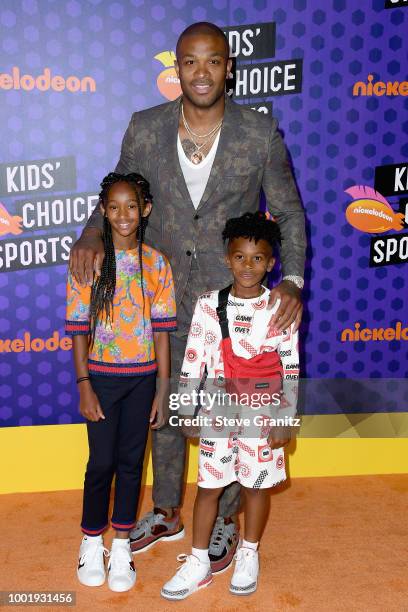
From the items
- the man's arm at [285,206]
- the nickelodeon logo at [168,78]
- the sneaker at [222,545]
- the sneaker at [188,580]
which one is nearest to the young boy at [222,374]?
the sneaker at [188,580]

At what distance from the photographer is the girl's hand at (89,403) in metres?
2.50

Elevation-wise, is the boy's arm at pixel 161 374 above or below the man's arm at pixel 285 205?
below

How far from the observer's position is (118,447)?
2.66 meters

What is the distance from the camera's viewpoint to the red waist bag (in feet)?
8.13

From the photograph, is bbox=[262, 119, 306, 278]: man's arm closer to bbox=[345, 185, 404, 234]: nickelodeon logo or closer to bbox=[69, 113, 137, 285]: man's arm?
bbox=[69, 113, 137, 285]: man's arm

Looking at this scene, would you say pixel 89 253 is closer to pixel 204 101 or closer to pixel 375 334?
pixel 204 101

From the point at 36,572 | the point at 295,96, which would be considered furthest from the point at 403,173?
the point at 36,572

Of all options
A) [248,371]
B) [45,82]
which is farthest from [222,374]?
[45,82]

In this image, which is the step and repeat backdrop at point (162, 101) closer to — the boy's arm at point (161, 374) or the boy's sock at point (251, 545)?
the boy's arm at point (161, 374)

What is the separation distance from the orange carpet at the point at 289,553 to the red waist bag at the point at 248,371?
81cm

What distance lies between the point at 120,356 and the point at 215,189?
0.76m

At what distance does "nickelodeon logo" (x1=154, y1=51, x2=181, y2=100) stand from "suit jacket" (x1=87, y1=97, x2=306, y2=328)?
57 centimetres

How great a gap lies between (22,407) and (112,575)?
1183 mm

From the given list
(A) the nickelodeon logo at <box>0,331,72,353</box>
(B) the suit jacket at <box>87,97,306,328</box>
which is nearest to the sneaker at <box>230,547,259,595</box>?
(B) the suit jacket at <box>87,97,306,328</box>
